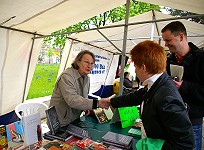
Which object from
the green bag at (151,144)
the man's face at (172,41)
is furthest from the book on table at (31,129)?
the man's face at (172,41)

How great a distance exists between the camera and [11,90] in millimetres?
3303

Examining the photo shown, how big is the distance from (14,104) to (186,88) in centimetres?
324

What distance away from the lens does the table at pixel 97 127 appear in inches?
68.0

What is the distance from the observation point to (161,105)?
40.3 inches

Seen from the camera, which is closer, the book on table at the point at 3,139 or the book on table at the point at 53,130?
the book on table at the point at 3,139

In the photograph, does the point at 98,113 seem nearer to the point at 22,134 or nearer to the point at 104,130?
the point at 104,130

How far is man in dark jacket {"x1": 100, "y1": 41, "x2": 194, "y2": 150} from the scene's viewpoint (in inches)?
38.7

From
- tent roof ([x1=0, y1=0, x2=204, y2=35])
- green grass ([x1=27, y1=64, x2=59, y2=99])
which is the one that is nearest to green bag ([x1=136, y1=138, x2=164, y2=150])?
tent roof ([x1=0, y1=0, x2=204, y2=35])

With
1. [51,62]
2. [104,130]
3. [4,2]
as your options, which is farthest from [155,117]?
[51,62]

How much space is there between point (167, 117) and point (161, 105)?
0.24 feet

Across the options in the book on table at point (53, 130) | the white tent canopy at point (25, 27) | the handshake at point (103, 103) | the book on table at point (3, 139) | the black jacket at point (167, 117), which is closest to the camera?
the black jacket at point (167, 117)

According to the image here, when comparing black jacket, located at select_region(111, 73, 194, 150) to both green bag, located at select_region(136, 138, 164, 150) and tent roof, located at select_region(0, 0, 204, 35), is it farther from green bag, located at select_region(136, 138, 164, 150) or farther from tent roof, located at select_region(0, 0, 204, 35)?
tent roof, located at select_region(0, 0, 204, 35)

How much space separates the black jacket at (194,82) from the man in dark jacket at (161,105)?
43 centimetres

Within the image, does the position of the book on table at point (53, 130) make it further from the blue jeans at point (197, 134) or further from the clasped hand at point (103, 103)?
the blue jeans at point (197, 134)
